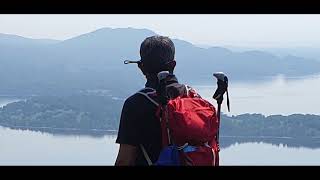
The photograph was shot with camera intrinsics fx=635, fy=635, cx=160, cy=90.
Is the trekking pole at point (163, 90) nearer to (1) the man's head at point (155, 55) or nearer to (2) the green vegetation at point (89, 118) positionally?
(1) the man's head at point (155, 55)

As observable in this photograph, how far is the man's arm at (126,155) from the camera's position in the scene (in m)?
2.35

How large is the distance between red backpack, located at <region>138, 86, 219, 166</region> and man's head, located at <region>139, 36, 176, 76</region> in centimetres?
14

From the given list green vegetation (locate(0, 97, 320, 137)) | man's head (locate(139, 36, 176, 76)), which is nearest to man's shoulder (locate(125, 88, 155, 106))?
man's head (locate(139, 36, 176, 76))

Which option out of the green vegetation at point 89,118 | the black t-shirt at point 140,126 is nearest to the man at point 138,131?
the black t-shirt at point 140,126

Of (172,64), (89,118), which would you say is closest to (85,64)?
(89,118)

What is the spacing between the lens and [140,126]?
2.38 m

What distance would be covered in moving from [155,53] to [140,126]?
301 mm

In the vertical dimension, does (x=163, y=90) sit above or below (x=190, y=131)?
above

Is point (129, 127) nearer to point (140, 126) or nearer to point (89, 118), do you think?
point (140, 126)

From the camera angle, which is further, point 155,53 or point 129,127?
point 155,53

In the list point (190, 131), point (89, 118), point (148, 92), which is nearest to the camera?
point (190, 131)

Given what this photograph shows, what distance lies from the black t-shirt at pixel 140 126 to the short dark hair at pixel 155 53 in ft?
0.50

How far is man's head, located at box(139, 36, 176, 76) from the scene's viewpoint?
2.48m
